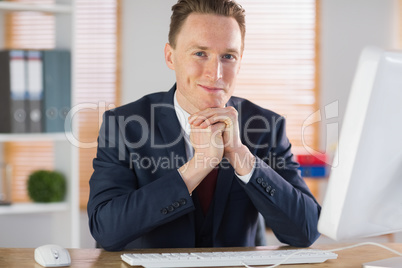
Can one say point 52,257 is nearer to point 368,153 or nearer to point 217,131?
point 217,131

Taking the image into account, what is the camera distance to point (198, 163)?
1645 millimetres

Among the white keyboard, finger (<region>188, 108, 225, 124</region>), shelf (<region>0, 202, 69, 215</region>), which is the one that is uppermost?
finger (<region>188, 108, 225, 124</region>)

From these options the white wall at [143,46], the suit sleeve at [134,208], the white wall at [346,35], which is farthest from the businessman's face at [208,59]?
the white wall at [346,35]

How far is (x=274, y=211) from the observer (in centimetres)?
176

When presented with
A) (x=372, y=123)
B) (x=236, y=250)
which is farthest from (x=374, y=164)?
(x=236, y=250)

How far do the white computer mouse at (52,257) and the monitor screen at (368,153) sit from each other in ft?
2.11

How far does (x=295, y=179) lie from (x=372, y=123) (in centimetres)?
82

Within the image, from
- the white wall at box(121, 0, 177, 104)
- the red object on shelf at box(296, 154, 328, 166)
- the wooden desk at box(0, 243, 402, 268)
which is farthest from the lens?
the white wall at box(121, 0, 177, 104)

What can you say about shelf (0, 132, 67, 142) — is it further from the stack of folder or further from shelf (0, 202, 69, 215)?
shelf (0, 202, 69, 215)

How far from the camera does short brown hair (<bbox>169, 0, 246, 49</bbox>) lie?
1.93 m

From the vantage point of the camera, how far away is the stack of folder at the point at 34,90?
298 cm

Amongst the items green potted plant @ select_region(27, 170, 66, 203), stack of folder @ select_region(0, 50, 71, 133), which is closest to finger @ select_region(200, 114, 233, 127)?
stack of folder @ select_region(0, 50, 71, 133)

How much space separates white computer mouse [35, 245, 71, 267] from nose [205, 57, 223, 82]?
2.47 feet

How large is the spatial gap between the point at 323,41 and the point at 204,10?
2903 mm
